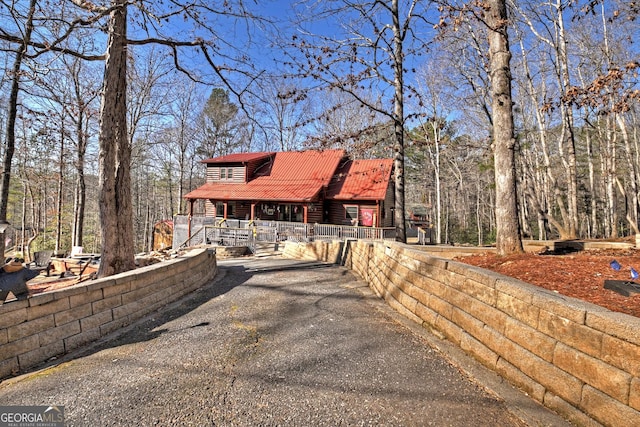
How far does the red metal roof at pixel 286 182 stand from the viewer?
68.5ft

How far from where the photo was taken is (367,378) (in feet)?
9.36

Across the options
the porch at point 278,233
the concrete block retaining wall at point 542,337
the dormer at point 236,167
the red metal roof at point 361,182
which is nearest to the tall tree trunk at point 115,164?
the concrete block retaining wall at point 542,337

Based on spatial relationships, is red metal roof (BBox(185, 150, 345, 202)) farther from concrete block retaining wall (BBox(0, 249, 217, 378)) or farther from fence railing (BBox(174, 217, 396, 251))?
concrete block retaining wall (BBox(0, 249, 217, 378))

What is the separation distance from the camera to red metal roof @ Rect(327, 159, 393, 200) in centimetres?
1988

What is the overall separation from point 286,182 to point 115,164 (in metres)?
17.2

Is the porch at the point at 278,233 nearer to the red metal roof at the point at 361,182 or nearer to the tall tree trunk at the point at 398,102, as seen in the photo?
the red metal roof at the point at 361,182

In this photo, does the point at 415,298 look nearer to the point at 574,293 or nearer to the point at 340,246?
the point at 574,293

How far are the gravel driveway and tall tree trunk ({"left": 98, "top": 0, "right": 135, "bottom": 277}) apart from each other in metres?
1.65

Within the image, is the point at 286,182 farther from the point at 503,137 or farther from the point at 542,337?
the point at 542,337

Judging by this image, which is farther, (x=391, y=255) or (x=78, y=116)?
(x=78, y=116)

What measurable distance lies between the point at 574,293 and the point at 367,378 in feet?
7.40

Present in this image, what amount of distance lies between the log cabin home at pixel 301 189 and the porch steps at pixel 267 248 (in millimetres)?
3834

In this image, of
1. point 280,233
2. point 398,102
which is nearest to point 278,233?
point 280,233

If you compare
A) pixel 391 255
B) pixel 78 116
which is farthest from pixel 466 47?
pixel 78 116
